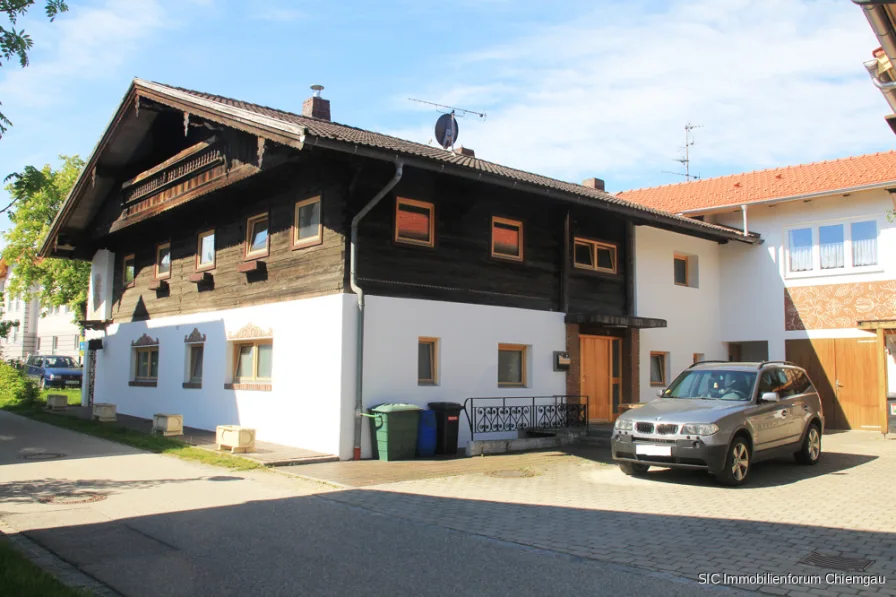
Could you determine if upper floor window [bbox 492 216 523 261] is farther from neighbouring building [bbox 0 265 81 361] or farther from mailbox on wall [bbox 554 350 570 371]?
neighbouring building [bbox 0 265 81 361]

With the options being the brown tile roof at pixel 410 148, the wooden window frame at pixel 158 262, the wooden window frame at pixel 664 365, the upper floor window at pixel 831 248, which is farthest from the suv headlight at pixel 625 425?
the wooden window frame at pixel 158 262

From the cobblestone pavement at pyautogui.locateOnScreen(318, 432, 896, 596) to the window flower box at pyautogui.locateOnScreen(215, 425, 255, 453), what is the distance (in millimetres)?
3538

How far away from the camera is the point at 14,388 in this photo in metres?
27.2

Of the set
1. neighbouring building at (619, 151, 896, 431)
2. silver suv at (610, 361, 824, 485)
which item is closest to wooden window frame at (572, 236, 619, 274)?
neighbouring building at (619, 151, 896, 431)

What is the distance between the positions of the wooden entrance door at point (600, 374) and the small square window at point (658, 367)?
1342 mm

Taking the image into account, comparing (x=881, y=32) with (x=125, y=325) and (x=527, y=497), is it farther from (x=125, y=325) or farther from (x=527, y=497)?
(x=125, y=325)

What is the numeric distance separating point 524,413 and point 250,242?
22.4ft

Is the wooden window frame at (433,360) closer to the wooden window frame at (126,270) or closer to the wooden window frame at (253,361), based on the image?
the wooden window frame at (253,361)

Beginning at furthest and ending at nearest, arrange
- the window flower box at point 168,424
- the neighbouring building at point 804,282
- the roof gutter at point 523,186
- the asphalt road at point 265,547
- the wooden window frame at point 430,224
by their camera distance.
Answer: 1. the neighbouring building at point 804,282
2. the window flower box at point 168,424
3. the wooden window frame at point 430,224
4. the roof gutter at point 523,186
5. the asphalt road at point 265,547

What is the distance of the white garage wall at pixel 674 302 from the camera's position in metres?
19.2

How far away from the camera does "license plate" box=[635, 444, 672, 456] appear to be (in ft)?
34.4

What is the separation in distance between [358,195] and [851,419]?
13.7m

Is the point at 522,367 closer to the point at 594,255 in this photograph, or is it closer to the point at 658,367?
the point at 594,255

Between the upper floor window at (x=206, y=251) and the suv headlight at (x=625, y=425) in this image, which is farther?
the upper floor window at (x=206, y=251)
